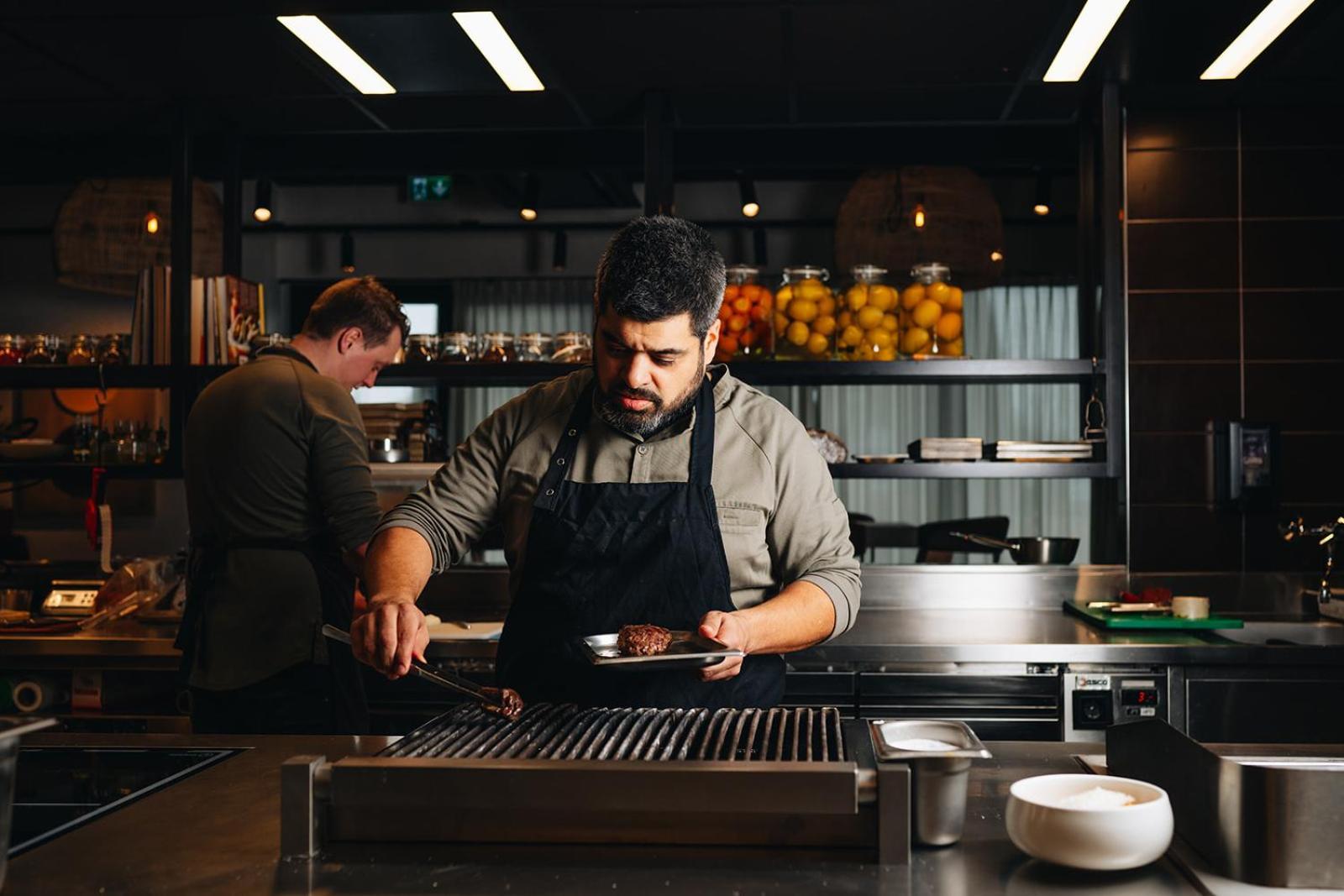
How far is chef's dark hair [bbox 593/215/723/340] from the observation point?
201cm

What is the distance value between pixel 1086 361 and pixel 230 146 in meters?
3.18

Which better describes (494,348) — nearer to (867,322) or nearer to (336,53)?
(336,53)

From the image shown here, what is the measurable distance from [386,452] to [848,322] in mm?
1636

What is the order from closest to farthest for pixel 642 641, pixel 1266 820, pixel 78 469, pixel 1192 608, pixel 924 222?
pixel 1266 820
pixel 642 641
pixel 1192 608
pixel 78 469
pixel 924 222

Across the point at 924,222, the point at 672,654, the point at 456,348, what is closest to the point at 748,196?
the point at 924,222

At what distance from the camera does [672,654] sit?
1.70 m

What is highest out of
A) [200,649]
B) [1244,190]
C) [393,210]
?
[393,210]

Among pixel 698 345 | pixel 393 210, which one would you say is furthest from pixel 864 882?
pixel 393 210

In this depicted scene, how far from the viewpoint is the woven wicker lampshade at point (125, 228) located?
4.61 metres

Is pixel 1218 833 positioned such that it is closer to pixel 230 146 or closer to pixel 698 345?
pixel 698 345

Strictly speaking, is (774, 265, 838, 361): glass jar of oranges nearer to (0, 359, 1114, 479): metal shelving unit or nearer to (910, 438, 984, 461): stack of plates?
(0, 359, 1114, 479): metal shelving unit

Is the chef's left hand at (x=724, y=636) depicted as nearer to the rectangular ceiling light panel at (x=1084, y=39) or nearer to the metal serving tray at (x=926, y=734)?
the metal serving tray at (x=926, y=734)

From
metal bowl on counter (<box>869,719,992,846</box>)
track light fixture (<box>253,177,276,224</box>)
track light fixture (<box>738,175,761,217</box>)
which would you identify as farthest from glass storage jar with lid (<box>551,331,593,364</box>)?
track light fixture (<box>253,177,276,224</box>)

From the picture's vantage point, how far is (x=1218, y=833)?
138cm
